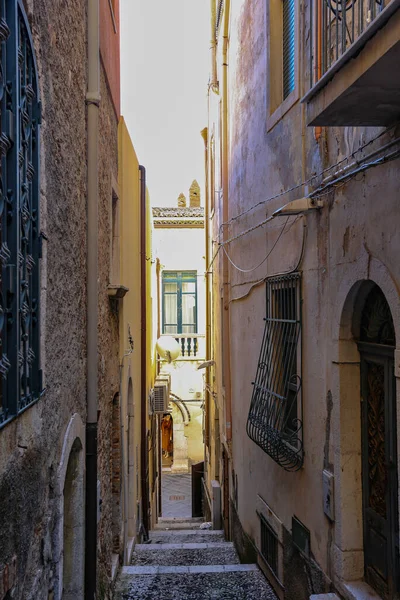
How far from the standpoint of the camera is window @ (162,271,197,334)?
22500mm

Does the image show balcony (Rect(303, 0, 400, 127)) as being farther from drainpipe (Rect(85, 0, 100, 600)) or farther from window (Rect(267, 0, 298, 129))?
window (Rect(267, 0, 298, 129))

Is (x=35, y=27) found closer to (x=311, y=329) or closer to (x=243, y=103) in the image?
(x=311, y=329)

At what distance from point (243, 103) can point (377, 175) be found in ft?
18.1

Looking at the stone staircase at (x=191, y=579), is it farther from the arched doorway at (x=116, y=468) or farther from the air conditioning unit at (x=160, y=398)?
the air conditioning unit at (x=160, y=398)

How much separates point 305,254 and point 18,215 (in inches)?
137

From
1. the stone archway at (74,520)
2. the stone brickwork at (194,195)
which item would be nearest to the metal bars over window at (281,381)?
the stone archway at (74,520)

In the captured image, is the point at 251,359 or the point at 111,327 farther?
the point at 251,359

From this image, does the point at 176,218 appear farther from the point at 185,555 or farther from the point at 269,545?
the point at 269,545

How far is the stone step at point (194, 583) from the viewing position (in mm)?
7109

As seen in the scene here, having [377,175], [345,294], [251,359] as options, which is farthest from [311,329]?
[251,359]

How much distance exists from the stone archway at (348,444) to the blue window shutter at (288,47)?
10.6 feet

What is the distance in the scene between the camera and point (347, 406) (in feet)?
16.4

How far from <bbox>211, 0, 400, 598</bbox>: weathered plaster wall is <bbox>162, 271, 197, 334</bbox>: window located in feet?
41.3

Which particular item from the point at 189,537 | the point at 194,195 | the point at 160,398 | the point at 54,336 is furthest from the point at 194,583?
the point at 194,195
